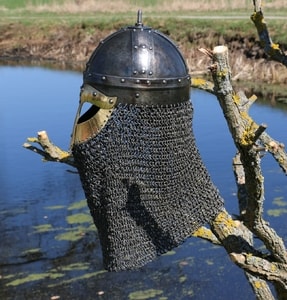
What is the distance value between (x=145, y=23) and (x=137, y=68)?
24.5 meters

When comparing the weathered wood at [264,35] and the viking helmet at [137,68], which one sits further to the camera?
the weathered wood at [264,35]

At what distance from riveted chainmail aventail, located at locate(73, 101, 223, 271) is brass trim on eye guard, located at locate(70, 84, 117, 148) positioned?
29 mm

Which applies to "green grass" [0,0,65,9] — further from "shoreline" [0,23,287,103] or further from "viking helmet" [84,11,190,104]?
Answer: "viking helmet" [84,11,190,104]

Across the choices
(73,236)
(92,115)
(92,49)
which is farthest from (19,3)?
(92,115)

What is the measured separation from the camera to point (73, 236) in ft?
37.0

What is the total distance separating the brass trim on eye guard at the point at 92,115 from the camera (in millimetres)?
3330

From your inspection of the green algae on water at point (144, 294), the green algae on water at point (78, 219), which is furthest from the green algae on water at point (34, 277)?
the green algae on water at point (78, 219)

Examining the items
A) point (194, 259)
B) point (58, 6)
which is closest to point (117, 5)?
point (58, 6)

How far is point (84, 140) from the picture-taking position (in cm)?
344

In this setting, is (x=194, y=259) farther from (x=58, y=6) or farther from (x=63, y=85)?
(x=58, y=6)

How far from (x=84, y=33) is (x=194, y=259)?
70.8 ft

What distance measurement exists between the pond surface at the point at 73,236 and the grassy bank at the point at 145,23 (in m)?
4.91

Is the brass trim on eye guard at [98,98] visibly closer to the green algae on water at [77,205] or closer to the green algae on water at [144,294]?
the green algae on water at [144,294]

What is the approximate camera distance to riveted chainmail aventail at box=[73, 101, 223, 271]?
344cm
